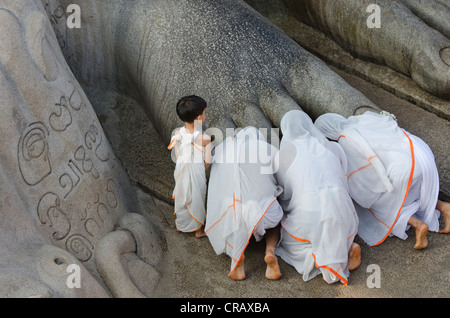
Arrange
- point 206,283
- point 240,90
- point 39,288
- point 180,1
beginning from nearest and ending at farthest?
point 39,288 → point 206,283 → point 240,90 → point 180,1

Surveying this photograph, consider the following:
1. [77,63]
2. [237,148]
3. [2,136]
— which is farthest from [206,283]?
[77,63]

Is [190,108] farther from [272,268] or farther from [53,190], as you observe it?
[272,268]

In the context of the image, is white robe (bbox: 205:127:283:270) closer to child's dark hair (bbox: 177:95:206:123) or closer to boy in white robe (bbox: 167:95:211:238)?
boy in white robe (bbox: 167:95:211:238)

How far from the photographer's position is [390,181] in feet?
10.5

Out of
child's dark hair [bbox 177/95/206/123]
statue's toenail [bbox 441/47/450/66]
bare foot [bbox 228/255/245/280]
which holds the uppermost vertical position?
child's dark hair [bbox 177/95/206/123]

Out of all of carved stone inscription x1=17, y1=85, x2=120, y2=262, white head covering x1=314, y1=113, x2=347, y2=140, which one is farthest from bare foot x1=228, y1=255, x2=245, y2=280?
white head covering x1=314, y1=113, x2=347, y2=140

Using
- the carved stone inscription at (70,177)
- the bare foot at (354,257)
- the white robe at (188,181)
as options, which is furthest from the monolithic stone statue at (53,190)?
the bare foot at (354,257)

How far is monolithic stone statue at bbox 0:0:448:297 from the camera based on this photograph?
291 centimetres

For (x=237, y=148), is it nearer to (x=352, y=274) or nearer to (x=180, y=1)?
(x=352, y=274)

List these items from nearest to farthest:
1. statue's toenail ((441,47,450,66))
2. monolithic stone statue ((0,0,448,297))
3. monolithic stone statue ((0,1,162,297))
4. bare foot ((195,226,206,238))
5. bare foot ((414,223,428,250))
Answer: monolithic stone statue ((0,1,162,297))
monolithic stone statue ((0,0,448,297))
bare foot ((414,223,428,250))
bare foot ((195,226,206,238))
statue's toenail ((441,47,450,66))

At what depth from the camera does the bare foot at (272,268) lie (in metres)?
3.08

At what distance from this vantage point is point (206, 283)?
122 inches

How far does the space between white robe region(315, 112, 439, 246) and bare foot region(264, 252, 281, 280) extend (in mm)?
503

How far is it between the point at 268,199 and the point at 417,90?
1.41m
